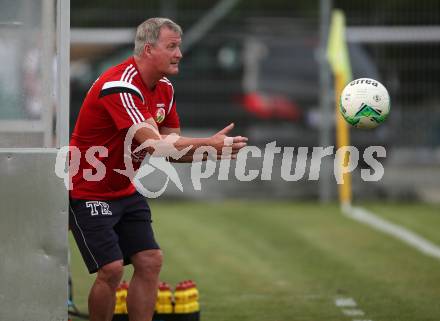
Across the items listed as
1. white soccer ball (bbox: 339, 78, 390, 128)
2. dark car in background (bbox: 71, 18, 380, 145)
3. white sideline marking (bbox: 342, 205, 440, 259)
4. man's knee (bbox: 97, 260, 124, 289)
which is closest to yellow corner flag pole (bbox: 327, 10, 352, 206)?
white sideline marking (bbox: 342, 205, 440, 259)

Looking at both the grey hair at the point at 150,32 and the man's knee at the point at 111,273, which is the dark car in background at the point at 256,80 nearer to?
the grey hair at the point at 150,32

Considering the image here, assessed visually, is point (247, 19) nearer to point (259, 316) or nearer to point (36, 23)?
point (259, 316)

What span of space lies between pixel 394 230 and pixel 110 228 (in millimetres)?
7670

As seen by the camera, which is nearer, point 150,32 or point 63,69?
point 63,69

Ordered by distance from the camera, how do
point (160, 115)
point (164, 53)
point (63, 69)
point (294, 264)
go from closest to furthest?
point (63, 69), point (164, 53), point (160, 115), point (294, 264)

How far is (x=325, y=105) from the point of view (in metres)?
18.5

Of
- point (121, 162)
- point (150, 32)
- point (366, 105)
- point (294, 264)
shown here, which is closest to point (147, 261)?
point (121, 162)

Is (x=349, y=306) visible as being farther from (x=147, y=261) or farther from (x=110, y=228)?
(x=110, y=228)

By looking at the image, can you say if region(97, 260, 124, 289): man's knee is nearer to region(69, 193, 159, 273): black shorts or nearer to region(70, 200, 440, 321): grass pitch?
region(69, 193, 159, 273): black shorts

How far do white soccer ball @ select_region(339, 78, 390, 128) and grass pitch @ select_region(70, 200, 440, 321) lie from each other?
1574 mm

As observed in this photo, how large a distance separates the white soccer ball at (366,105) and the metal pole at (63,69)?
91.5 inches

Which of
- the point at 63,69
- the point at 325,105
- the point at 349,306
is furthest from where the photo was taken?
the point at 325,105

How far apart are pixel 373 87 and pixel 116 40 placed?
10.6 metres

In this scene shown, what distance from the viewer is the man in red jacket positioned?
736 cm
